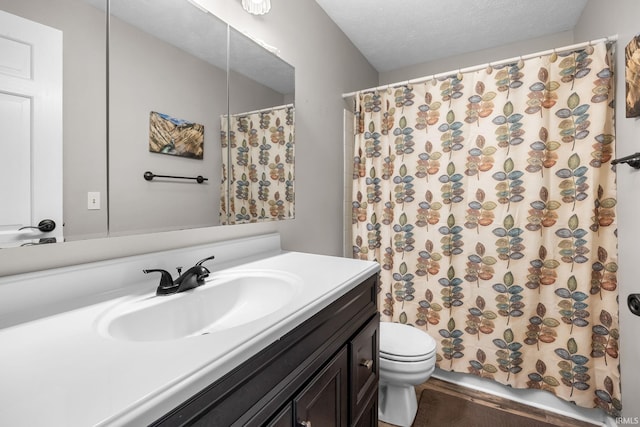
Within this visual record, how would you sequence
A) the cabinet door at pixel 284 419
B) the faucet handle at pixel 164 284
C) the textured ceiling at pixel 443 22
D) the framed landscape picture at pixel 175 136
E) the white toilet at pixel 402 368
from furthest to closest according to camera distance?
the textured ceiling at pixel 443 22
the white toilet at pixel 402 368
the framed landscape picture at pixel 175 136
the faucet handle at pixel 164 284
the cabinet door at pixel 284 419

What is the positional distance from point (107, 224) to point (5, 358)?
1.49 ft

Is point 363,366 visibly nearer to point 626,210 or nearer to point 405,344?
point 405,344

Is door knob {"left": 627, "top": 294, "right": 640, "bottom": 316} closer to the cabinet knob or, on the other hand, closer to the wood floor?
the cabinet knob

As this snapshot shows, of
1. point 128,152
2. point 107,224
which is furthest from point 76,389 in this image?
point 128,152

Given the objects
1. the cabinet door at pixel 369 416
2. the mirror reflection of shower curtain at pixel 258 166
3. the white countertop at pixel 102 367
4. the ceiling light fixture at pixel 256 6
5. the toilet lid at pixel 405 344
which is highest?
the ceiling light fixture at pixel 256 6

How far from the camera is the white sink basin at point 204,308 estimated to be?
2.42 feet

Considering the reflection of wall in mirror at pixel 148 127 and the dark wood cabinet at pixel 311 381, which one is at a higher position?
the reflection of wall in mirror at pixel 148 127

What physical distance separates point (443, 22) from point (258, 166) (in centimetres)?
168

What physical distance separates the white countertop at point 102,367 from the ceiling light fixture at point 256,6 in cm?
131

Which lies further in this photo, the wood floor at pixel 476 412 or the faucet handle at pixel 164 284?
the wood floor at pixel 476 412

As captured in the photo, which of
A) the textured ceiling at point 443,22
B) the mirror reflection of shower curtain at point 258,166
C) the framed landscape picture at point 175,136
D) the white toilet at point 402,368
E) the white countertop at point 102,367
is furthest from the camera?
the textured ceiling at point 443,22

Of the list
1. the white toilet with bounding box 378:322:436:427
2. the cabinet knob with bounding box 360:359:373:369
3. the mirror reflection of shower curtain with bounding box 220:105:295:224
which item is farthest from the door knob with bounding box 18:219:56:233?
the white toilet with bounding box 378:322:436:427

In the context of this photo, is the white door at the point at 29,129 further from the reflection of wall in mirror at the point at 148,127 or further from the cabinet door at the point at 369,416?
the cabinet door at the point at 369,416

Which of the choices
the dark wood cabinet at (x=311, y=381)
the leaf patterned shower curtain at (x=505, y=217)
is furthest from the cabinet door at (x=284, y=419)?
Result: the leaf patterned shower curtain at (x=505, y=217)
